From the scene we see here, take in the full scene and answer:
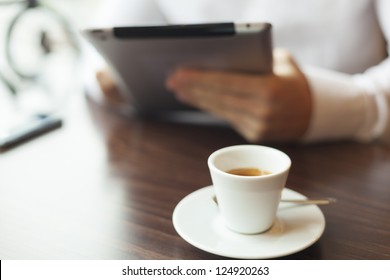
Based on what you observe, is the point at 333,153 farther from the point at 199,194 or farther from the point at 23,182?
the point at 23,182

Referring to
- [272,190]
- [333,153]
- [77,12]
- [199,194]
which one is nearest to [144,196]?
[199,194]

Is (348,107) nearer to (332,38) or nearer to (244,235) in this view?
(332,38)

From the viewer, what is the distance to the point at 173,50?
0.61 metres

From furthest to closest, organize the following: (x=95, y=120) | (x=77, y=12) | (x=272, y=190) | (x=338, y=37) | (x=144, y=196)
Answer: (x=77, y=12)
(x=338, y=37)
(x=95, y=120)
(x=144, y=196)
(x=272, y=190)

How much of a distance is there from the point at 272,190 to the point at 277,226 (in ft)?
0.15

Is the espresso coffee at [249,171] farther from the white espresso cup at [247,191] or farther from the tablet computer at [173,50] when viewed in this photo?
the tablet computer at [173,50]

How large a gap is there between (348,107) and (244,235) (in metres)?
0.37

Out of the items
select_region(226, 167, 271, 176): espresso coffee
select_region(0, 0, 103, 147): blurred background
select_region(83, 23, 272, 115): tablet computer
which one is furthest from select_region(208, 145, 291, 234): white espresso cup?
select_region(0, 0, 103, 147): blurred background

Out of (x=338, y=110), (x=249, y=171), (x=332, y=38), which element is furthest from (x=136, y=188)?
(x=332, y=38)

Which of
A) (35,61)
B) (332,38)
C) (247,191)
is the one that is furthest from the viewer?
(35,61)

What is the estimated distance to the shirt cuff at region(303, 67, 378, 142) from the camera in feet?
2.13

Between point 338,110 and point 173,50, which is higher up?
point 173,50

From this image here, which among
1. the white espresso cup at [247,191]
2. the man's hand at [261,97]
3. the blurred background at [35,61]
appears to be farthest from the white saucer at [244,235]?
the blurred background at [35,61]

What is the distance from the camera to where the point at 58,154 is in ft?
2.02
